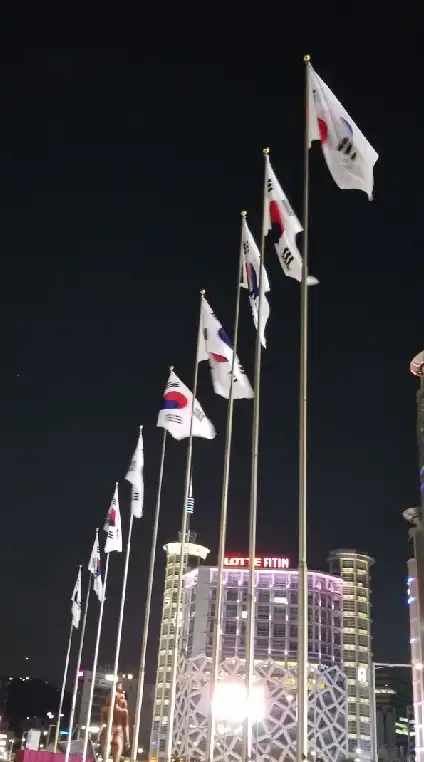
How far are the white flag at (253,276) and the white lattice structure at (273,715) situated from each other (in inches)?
4179

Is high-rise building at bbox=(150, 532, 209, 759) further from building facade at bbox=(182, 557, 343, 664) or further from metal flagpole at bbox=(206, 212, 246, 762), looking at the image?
metal flagpole at bbox=(206, 212, 246, 762)

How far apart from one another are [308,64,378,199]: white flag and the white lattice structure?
112 metres

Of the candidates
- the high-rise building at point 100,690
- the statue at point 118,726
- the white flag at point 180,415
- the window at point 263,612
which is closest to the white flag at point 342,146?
the white flag at point 180,415

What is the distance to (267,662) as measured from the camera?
424 ft

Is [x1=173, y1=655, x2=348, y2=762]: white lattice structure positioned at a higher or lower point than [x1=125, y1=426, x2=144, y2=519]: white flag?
lower

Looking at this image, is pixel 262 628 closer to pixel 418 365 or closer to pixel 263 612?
pixel 263 612

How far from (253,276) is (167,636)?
479 ft

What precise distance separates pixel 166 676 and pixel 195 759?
1287 inches

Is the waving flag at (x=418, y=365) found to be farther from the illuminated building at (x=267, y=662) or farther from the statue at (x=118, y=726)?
the statue at (x=118, y=726)

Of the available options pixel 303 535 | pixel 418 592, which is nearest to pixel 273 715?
pixel 418 592

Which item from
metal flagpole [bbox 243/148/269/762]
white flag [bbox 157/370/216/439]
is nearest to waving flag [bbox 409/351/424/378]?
white flag [bbox 157/370/216/439]

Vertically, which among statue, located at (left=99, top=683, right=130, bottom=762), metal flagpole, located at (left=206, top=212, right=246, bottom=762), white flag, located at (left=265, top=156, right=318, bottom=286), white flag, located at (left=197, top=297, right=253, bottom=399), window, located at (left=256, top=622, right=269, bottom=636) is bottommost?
statue, located at (left=99, top=683, right=130, bottom=762)

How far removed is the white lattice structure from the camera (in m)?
117

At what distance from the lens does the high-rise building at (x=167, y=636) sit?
146 meters
